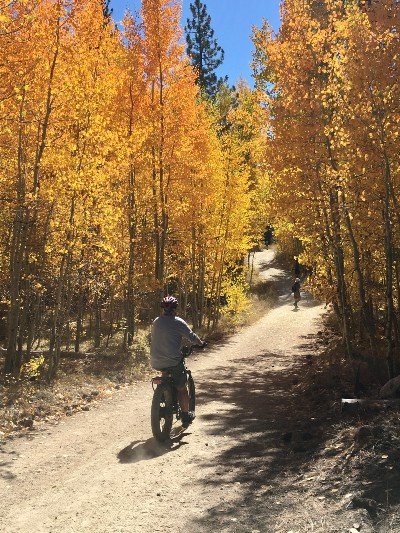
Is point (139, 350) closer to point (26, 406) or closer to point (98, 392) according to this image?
point (98, 392)

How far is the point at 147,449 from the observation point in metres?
6.97

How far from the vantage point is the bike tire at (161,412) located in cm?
703

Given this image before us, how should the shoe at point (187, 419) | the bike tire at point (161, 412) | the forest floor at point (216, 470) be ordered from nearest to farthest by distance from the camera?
the forest floor at point (216, 470) → the bike tire at point (161, 412) → the shoe at point (187, 419)

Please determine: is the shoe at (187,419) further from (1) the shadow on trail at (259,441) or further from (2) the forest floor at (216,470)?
(1) the shadow on trail at (259,441)

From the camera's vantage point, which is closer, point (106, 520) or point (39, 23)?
point (106, 520)

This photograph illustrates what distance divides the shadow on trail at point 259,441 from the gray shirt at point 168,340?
4.67 feet

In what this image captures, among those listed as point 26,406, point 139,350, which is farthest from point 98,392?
point 139,350

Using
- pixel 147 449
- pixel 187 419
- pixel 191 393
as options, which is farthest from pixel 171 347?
pixel 147 449

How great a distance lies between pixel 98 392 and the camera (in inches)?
444

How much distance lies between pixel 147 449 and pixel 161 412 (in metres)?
0.54

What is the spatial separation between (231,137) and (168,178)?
656cm

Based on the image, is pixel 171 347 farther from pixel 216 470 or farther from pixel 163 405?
pixel 216 470

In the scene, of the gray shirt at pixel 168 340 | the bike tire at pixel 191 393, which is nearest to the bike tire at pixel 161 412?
the gray shirt at pixel 168 340

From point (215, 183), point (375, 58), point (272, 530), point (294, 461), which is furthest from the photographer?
point (215, 183)
